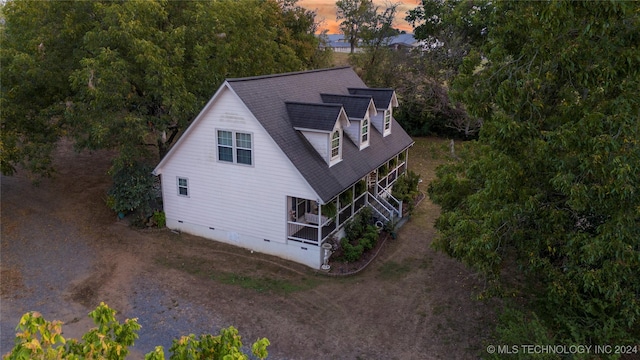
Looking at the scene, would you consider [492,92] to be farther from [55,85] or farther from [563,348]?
[55,85]

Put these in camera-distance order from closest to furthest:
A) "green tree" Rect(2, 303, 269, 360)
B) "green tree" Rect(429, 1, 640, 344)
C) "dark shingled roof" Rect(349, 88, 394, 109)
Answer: "green tree" Rect(2, 303, 269, 360) < "green tree" Rect(429, 1, 640, 344) < "dark shingled roof" Rect(349, 88, 394, 109)

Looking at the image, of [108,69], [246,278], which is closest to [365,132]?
[246,278]

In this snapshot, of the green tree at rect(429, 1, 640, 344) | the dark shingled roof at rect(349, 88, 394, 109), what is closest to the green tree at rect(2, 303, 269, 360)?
the green tree at rect(429, 1, 640, 344)

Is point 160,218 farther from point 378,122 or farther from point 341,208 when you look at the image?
point 378,122

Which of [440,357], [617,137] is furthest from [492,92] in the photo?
[440,357]

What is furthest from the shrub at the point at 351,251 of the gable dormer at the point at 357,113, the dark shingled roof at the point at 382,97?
the dark shingled roof at the point at 382,97

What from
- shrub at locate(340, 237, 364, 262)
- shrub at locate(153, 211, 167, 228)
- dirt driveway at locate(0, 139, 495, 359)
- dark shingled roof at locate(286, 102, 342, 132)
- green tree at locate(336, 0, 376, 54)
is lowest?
dirt driveway at locate(0, 139, 495, 359)

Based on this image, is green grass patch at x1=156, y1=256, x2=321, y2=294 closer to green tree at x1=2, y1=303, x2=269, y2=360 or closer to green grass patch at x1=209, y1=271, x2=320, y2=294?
green grass patch at x1=209, y1=271, x2=320, y2=294
